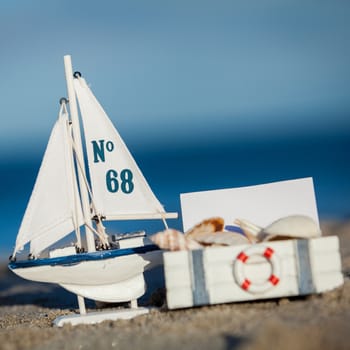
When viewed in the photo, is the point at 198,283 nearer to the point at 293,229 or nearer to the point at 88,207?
the point at 293,229

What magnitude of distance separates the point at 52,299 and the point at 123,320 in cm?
464

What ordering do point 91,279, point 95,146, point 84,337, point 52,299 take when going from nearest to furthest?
point 84,337 < point 91,279 < point 95,146 < point 52,299

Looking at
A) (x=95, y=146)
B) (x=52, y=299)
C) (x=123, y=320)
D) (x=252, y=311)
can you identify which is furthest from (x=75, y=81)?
(x=52, y=299)

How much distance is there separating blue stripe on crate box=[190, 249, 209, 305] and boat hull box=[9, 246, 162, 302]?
1.06 metres

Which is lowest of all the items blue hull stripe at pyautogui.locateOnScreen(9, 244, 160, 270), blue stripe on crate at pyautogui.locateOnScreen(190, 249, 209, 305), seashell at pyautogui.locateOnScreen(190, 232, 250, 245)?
blue stripe on crate at pyautogui.locateOnScreen(190, 249, 209, 305)

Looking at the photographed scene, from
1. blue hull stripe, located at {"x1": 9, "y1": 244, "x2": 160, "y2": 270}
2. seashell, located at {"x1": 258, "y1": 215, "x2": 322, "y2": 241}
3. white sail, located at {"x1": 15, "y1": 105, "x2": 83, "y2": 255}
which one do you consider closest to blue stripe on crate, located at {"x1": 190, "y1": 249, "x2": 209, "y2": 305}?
seashell, located at {"x1": 258, "y1": 215, "x2": 322, "y2": 241}

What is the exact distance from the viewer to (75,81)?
816 centimetres

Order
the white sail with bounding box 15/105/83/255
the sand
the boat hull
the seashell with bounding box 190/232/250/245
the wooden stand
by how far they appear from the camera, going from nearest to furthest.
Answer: the sand → the seashell with bounding box 190/232/250/245 → the wooden stand → the boat hull → the white sail with bounding box 15/105/83/255

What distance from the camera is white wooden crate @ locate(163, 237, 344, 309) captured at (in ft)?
21.5

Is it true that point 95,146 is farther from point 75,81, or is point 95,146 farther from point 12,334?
point 12,334

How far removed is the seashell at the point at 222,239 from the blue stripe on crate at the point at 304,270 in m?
0.57

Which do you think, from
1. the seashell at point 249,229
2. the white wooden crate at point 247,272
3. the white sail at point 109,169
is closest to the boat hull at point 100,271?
the white sail at point 109,169

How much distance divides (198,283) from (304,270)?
905mm

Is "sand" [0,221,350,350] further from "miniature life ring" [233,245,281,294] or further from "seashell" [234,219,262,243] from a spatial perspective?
"seashell" [234,219,262,243]
